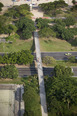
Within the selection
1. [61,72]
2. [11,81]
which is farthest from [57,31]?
[11,81]

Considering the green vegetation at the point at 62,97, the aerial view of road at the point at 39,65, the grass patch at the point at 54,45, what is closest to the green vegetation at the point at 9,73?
the aerial view of road at the point at 39,65

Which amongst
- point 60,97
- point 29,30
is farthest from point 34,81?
point 29,30

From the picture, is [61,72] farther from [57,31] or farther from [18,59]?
[57,31]

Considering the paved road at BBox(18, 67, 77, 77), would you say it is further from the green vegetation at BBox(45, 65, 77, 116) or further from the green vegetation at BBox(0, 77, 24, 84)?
the green vegetation at BBox(45, 65, 77, 116)

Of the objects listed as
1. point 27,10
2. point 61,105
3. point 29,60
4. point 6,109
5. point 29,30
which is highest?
point 27,10

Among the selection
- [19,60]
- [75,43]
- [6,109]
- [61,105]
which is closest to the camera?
[61,105]

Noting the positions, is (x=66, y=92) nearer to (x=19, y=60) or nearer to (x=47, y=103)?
(x=47, y=103)
